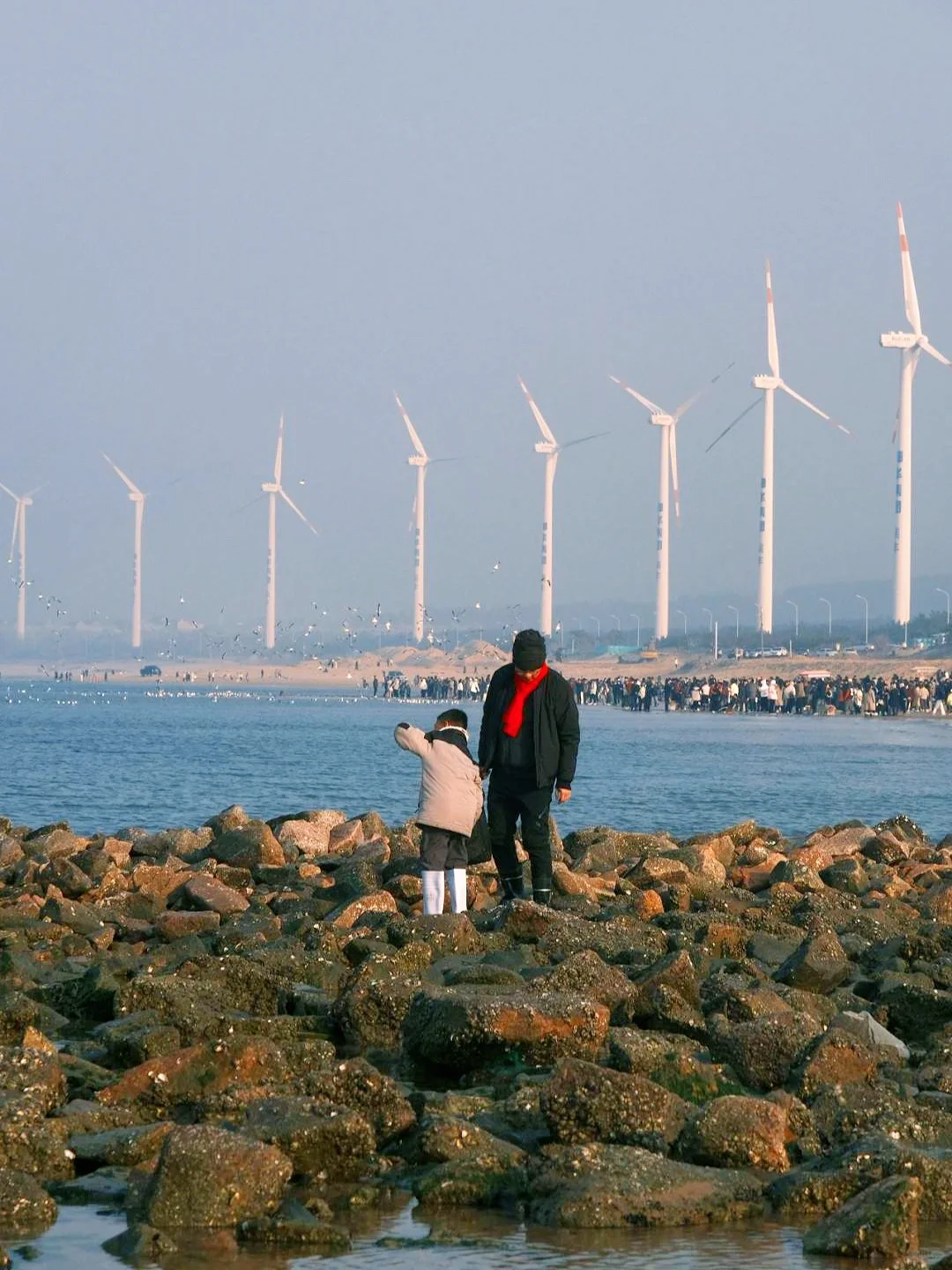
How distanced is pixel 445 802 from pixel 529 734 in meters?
0.64

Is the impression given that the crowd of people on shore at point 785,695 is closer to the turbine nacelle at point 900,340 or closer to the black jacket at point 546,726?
the turbine nacelle at point 900,340

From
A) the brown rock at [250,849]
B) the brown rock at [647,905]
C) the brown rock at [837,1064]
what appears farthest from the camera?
the brown rock at [250,849]

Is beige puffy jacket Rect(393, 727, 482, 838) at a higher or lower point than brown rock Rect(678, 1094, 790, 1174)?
higher

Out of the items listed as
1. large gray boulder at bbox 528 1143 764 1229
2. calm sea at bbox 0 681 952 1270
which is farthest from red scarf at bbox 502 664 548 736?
calm sea at bbox 0 681 952 1270

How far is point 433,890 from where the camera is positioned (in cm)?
1229

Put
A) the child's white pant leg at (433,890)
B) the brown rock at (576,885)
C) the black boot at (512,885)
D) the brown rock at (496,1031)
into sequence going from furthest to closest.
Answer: the brown rock at (576,885), the black boot at (512,885), the child's white pant leg at (433,890), the brown rock at (496,1031)

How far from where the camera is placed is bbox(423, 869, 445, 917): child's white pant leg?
12.3 metres

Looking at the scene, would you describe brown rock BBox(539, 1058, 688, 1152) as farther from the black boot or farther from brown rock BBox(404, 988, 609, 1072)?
the black boot

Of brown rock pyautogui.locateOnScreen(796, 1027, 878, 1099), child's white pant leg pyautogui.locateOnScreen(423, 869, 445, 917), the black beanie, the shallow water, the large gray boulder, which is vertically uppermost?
the black beanie

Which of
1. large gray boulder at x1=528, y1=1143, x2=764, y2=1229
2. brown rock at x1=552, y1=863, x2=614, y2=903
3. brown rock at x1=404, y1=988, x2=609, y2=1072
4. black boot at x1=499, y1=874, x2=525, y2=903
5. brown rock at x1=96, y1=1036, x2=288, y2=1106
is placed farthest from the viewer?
brown rock at x1=552, y1=863, x2=614, y2=903

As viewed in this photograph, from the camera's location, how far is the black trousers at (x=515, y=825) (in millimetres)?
12109

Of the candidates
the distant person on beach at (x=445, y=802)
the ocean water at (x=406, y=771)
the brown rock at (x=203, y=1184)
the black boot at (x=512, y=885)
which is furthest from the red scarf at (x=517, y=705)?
the ocean water at (x=406, y=771)

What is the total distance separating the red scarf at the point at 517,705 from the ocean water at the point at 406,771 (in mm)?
15608

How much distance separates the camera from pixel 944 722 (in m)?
87.6
